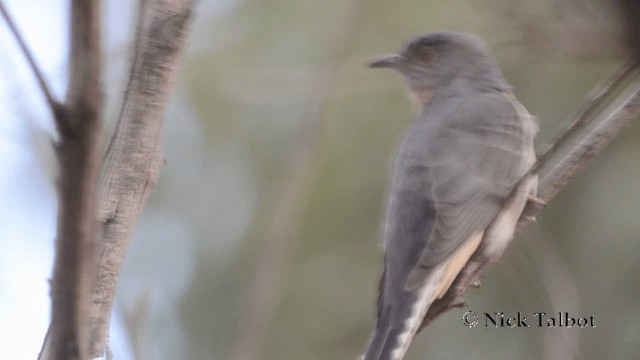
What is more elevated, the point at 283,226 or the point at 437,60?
the point at 283,226

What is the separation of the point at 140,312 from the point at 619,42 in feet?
5.86

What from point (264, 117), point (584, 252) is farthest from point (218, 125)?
point (584, 252)

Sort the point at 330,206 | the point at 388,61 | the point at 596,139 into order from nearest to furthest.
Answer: the point at 596,139
the point at 388,61
the point at 330,206

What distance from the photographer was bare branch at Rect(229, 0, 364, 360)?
8.09ft

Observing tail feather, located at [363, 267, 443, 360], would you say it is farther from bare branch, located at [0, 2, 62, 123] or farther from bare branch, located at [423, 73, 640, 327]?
bare branch, located at [0, 2, 62, 123]

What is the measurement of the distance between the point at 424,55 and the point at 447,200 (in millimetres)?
1509

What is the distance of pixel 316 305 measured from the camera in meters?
5.90

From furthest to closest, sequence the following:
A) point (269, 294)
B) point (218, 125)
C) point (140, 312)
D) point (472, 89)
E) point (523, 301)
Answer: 1. point (218, 125)
2. point (472, 89)
3. point (523, 301)
4. point (140, 312)
5. point (269, 294)

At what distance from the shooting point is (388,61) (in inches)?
202

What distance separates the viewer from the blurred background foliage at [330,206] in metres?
5.45

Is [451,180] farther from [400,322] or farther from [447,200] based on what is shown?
[400,322]

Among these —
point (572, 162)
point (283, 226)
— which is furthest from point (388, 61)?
point (283, 226)

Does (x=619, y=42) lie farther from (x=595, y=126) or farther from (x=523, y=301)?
(x=523, y=301)

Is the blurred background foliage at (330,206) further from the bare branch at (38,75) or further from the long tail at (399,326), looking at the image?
the bare branch at (38,75)
